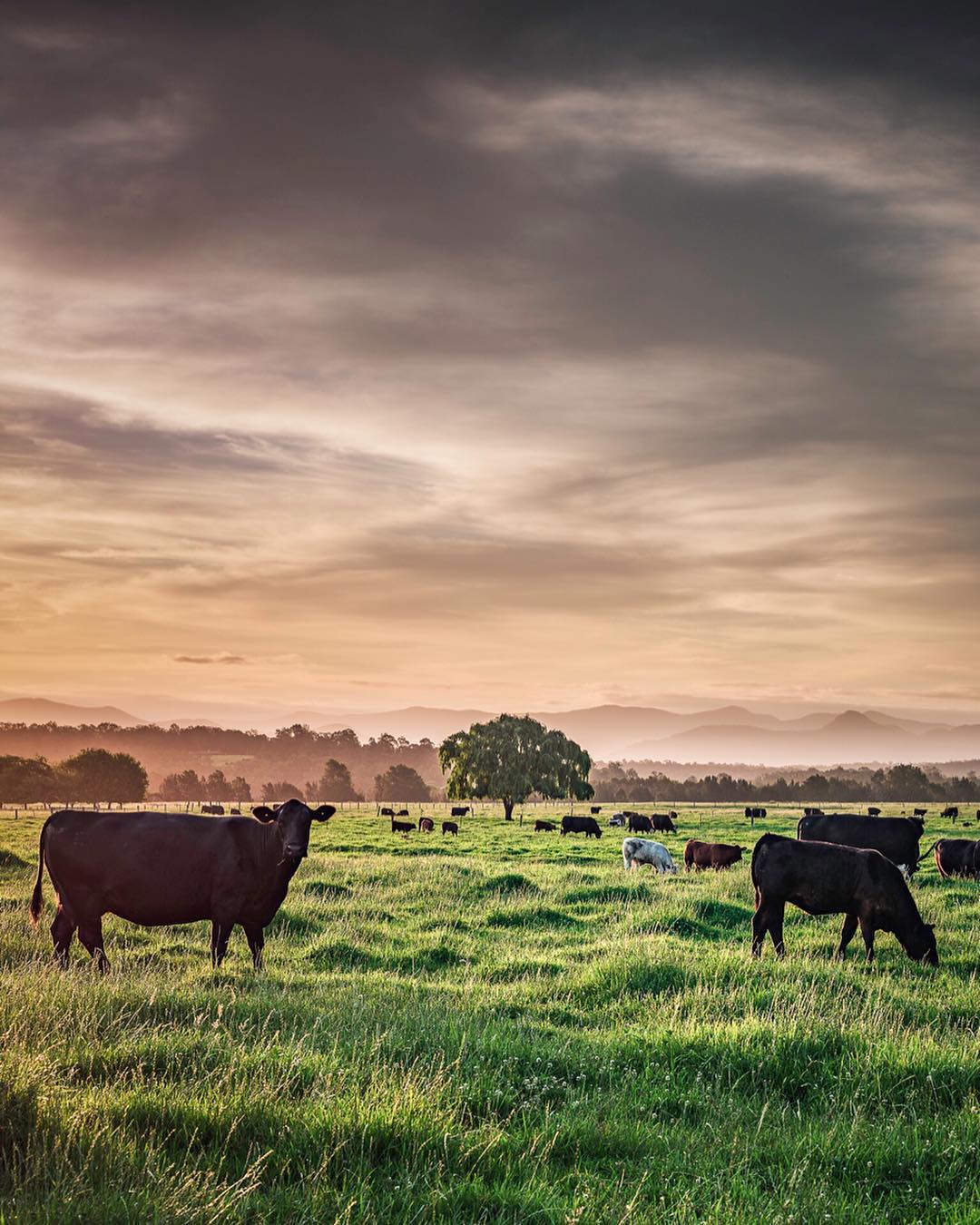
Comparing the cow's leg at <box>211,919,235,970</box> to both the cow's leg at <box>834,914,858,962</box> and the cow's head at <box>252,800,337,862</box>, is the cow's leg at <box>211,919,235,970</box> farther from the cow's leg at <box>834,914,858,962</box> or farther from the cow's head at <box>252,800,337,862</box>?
the cow's leg at <box>834,914,858,962</box>

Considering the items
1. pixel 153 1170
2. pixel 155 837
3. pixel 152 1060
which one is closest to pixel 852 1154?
pixel 153 1170

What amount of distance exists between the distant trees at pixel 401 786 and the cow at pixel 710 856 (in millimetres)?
117739

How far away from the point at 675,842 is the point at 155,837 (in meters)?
31.6

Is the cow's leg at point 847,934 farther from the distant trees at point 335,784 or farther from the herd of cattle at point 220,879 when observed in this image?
the distant trees at point 335,784

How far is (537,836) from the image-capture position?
148 feet

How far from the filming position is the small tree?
112062 millimetres

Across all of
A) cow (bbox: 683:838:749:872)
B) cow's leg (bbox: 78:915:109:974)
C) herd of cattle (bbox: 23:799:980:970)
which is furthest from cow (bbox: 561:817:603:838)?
cow's leg (bbox: 78:915:109:974)

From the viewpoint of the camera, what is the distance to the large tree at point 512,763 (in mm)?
69000

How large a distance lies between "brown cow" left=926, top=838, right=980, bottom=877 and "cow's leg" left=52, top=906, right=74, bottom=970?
25.1 m

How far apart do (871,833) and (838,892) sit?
1208cm

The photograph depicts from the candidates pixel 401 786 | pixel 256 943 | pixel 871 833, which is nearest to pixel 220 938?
pixel 256 943

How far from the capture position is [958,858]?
2741 cm

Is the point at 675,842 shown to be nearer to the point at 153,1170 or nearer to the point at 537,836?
the point at 537,836

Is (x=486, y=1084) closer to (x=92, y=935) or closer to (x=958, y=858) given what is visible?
(x=92, y=935)
